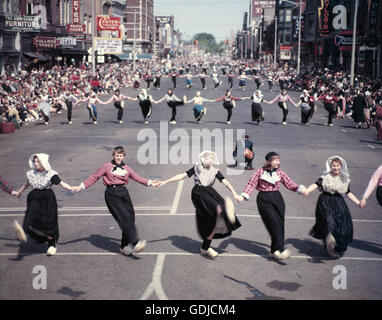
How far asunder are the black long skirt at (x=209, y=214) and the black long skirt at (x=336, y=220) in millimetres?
1374

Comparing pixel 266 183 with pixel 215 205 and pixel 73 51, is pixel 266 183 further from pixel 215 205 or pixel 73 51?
pixel 73 51

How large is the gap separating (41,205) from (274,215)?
146 inches

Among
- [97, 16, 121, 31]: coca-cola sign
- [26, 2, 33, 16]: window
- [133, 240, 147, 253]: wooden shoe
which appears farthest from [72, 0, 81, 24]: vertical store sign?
[133, 240, 147, 253]: wooden shoe

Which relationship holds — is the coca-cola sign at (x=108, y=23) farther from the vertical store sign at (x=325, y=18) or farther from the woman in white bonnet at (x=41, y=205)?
the woman in white bonnet at (x=41, y=205)

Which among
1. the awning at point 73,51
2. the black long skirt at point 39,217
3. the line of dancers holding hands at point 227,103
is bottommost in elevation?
the black long skirt at point 39,217

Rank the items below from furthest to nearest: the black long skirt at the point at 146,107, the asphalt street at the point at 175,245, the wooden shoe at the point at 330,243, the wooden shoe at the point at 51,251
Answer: the black long skirt at the point at 146,107
the wooden shoe at the point at 51,251
the wooden shoe at the point at 330,243
the asphalt street at the point at 175,245

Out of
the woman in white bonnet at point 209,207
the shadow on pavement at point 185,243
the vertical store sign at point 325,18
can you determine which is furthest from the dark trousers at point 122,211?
the vertical store sign at point 325,18

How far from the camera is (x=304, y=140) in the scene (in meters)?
22.6

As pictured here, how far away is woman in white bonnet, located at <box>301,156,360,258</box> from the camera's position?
8594 mm

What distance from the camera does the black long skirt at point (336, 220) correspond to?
338 inches

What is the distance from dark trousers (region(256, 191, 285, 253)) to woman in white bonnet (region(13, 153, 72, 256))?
10.5 ft

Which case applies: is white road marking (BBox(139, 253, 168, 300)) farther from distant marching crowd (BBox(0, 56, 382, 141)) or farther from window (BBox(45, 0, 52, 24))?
window (BBox(45, 0, 52, 24))
